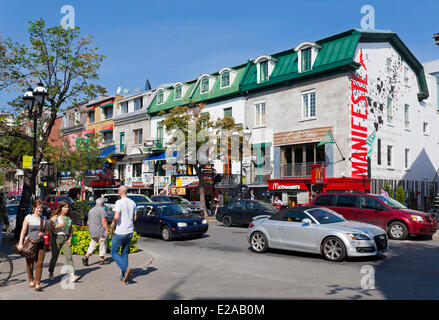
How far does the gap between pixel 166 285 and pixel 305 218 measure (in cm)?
492

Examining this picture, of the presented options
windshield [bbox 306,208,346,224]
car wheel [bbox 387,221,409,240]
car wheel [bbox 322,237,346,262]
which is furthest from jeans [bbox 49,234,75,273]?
car wheel [bbox 387,221,409,240]

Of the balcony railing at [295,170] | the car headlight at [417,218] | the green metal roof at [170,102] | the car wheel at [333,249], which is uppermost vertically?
the green metal roof at [170,102]

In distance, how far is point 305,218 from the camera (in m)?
11.5

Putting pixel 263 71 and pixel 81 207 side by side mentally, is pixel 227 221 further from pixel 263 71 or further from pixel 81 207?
pixel 263 71

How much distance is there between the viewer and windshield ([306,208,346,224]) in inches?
446

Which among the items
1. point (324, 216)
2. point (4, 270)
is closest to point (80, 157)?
point (324, 216)

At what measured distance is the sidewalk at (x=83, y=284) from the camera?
7.27 m

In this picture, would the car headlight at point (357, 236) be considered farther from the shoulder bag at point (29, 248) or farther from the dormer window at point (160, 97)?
the dormer window at point (160, 97)

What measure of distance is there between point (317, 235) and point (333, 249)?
1.89 ft

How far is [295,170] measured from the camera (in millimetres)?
28578

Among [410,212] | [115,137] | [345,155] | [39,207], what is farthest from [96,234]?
[115,137]

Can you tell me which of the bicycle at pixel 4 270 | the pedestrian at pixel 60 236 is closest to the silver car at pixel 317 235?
the pedestrian at pixel 60 236

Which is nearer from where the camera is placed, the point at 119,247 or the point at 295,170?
the point at 119,247

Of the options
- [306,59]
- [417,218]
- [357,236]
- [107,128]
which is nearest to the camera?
[357,236]
